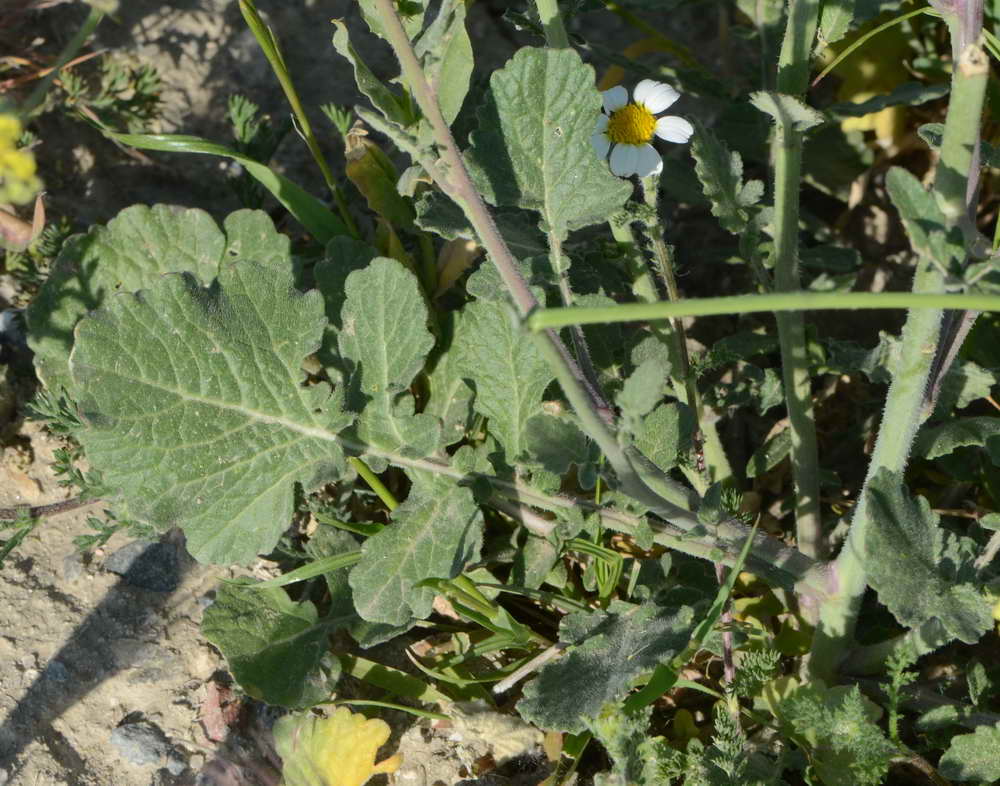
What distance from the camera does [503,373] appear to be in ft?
6.45

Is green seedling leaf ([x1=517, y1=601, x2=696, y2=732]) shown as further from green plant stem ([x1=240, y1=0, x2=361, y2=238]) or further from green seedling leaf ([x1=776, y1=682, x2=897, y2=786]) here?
green plant stem ([x1=240, y1=0, x2=361, y2=238])

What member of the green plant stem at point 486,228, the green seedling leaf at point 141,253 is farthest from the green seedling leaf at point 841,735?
the green seedling leaf at point 141,253

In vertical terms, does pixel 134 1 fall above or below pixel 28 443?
above

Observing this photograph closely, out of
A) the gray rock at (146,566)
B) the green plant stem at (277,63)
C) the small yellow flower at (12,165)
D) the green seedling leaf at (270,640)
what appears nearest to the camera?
the small yellow flower at (12,165)

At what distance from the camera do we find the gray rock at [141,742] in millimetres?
1978

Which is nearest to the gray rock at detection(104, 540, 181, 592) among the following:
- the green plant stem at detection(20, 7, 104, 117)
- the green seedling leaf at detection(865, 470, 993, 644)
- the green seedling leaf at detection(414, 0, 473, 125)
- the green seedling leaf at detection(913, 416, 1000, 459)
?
the green plant stem at detection(20, 7, 104, 117)

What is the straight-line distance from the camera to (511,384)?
1.96 m

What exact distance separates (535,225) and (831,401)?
96 centimetres

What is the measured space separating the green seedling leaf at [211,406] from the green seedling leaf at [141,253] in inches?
12.0

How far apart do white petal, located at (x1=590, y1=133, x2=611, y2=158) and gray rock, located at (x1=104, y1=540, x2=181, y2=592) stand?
3.86 feet

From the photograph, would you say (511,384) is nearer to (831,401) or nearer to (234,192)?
(831,401)

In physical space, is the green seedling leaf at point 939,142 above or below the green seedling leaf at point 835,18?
below

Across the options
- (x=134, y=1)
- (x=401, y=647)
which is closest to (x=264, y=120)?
(x=134, y=1)

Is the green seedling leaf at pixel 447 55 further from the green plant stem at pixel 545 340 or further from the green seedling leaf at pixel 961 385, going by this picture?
the green seedling leaf at pixel 961 385
